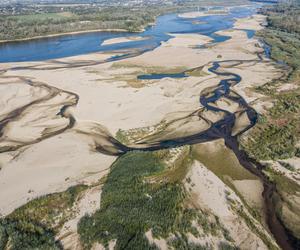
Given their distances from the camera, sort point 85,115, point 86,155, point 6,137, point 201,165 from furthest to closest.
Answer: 1. point 85,115
2. point 6,137
3. point 86,155
4. point 201,165

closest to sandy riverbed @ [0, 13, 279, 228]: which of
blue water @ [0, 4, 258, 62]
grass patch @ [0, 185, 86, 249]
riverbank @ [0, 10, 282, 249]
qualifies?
riverbank @ [0, 10, 282, 249]

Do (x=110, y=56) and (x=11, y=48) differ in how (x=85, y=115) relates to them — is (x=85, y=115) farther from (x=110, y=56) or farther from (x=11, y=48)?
(x=11, y=48)

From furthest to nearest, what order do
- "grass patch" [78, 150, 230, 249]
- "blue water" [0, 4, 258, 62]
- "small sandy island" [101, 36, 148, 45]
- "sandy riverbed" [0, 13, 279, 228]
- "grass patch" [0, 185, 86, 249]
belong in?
"small sandy island" [101, 36, 148, 45] < "blue water" [0, 4, 258, 62] < "sandy riverbed" [0, 13, 279, 228] < "grass patch" [78, 150, 230, 249] < "grass patch" [0, 185, 86, 249]

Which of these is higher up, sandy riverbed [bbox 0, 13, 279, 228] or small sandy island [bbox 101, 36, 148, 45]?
sandy riverbed [bbox 0, 13, 279, 228]

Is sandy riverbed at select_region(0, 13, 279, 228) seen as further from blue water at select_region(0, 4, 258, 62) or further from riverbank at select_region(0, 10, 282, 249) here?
blue water at select_region(0, 4, 258, 62)

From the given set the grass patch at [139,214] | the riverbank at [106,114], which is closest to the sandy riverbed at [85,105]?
the riverbank at [106,114]

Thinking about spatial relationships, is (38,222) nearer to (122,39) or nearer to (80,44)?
(80,44)

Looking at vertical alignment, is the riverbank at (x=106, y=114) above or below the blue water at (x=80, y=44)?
above

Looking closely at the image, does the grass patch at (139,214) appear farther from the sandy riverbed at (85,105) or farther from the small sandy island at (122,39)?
the small sandy island at (122,39)

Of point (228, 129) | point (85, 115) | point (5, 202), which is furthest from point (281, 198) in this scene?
point (85, 115)

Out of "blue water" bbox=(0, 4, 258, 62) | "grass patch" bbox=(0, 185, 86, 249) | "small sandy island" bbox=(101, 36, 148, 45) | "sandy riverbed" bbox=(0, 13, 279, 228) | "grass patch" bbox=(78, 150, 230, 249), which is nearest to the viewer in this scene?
"grass patch" bbox=(0, 185, 86, 249)

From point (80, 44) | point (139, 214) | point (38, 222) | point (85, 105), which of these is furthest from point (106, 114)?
point (80, 44)
